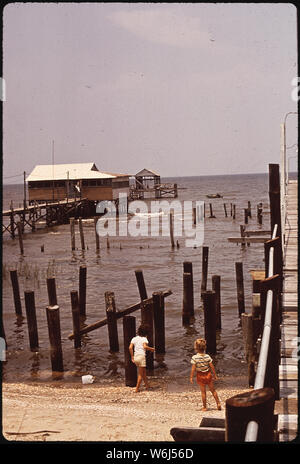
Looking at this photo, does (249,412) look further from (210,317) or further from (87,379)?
(210,317)

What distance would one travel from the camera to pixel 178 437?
4.54 meters

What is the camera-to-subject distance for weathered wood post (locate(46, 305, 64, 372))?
11562mm

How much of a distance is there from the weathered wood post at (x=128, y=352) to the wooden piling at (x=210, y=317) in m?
2.20

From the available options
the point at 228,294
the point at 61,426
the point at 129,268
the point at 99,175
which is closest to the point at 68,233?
the point at 99,175

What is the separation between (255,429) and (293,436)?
1.94 meters

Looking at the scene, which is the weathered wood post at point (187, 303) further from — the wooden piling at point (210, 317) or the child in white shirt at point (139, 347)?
the child in white shirt at point (139, 347)

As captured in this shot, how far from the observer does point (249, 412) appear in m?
3.14

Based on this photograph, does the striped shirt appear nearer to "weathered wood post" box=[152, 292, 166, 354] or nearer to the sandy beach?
the sandy beach

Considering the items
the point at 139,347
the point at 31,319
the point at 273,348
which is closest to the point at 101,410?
the point at 139,347

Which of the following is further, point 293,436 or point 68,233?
point 68,233

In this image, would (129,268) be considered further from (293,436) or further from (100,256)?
(293,436)

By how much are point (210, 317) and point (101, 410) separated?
448 centimetres

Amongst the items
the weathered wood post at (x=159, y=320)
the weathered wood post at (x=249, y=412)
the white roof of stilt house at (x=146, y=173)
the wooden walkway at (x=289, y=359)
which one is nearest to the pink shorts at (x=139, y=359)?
the weathered wood post at (x=159, y=320)

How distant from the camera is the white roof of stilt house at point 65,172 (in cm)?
5303
